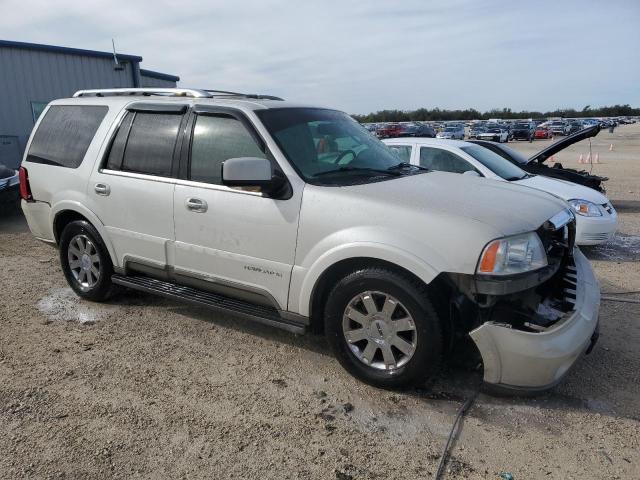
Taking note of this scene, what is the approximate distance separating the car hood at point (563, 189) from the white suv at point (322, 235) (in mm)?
3369

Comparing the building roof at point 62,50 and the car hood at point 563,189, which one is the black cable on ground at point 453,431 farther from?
the building roof at point 62,50

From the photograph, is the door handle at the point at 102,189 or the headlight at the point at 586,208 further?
the headlight at the point at 586,208

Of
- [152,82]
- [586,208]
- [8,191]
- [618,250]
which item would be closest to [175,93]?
[586,208]

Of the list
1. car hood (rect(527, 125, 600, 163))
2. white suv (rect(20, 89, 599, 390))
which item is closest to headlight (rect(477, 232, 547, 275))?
white suv (rect(20, 89, 599, 390))

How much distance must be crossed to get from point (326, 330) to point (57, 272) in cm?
410

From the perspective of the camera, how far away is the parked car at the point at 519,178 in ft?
22.4

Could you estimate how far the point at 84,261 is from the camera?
16.2 feet

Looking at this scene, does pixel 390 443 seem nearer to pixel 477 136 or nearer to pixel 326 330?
pixel 326 330

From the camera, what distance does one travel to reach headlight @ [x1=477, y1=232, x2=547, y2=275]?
294cm

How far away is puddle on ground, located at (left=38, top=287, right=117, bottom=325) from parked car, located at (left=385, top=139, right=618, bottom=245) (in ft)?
15.4

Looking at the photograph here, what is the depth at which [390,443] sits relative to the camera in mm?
2883

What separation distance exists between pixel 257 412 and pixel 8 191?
8.45 metres

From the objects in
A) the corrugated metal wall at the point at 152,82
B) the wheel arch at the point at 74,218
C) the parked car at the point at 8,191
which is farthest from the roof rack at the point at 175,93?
the corrugated metal wall at the point at 152,82

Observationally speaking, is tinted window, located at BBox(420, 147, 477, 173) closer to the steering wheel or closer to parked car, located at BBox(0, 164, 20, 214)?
the steering wheel
